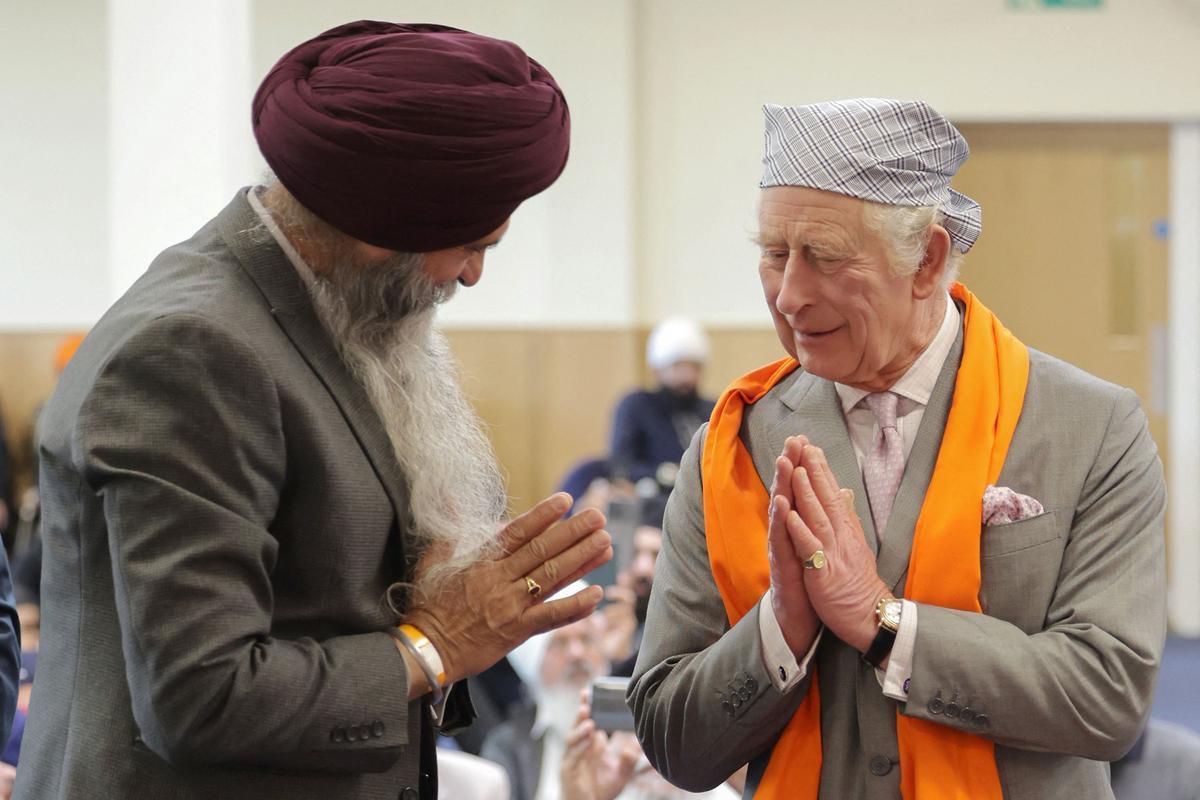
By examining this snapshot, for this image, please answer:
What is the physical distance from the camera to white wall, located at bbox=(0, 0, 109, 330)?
7910 millimetres

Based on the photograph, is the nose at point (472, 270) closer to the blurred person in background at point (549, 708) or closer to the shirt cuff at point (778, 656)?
the shirt cuff at point (778, 656)

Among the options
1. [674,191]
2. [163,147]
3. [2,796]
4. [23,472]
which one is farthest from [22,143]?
[2,796]

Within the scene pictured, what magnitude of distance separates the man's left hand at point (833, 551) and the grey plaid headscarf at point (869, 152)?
0.32 metres

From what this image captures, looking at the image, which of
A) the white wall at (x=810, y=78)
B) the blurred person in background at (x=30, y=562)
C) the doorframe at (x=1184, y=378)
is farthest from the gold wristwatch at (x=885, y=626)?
the doorframe at (x=1184, y=378)

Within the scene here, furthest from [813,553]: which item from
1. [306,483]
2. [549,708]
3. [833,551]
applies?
[549,708]

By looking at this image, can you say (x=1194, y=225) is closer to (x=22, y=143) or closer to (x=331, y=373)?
(x=22, y=143)

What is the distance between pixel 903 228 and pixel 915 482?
294mm

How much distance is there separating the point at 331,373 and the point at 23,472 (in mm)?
7061

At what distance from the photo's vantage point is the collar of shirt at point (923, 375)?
5.41 feet

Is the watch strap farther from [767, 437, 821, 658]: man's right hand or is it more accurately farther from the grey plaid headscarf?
the grey plaid headscarf

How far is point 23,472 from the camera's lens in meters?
7.75

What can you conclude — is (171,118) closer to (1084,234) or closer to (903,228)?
(903,228)

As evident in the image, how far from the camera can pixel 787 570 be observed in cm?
148

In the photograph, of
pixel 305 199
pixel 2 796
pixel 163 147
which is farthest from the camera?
pixel 163 147
